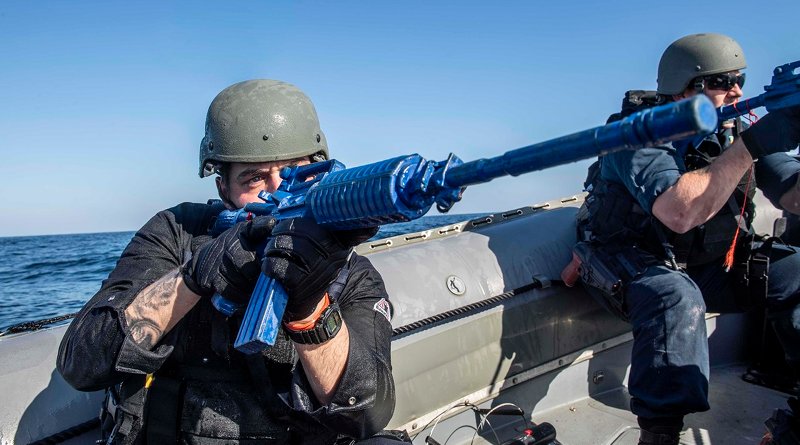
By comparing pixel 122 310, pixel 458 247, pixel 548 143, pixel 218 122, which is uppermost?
pixel 218 122

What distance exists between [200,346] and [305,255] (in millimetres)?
754

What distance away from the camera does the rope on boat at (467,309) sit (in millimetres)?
2984

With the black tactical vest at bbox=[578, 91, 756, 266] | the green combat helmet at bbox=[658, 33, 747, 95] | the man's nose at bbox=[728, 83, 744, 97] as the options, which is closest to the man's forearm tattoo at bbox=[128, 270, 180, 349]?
the black tactical vest at bbox=[578, 91, 756, 266]

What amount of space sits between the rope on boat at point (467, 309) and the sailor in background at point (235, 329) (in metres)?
0.78

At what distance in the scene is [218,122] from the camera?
7.78ft

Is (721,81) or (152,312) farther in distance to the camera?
(721,81)

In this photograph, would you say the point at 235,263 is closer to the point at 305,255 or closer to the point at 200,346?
the point at 305,255

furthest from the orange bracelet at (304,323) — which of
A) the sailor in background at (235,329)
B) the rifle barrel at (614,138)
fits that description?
the rifle barrel at (614,138)

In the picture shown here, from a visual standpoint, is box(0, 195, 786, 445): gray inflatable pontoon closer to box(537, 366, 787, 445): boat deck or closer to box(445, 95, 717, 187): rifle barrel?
box(537, 366, 787, 445): boat deck

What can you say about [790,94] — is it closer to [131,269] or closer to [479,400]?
[479,400]

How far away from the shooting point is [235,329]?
1987 millimetres

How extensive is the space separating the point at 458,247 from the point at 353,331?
1808 millimetres

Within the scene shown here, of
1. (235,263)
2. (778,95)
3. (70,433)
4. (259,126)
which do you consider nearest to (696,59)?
(778,95)

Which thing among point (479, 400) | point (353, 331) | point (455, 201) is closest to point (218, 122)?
point (353, 331)
